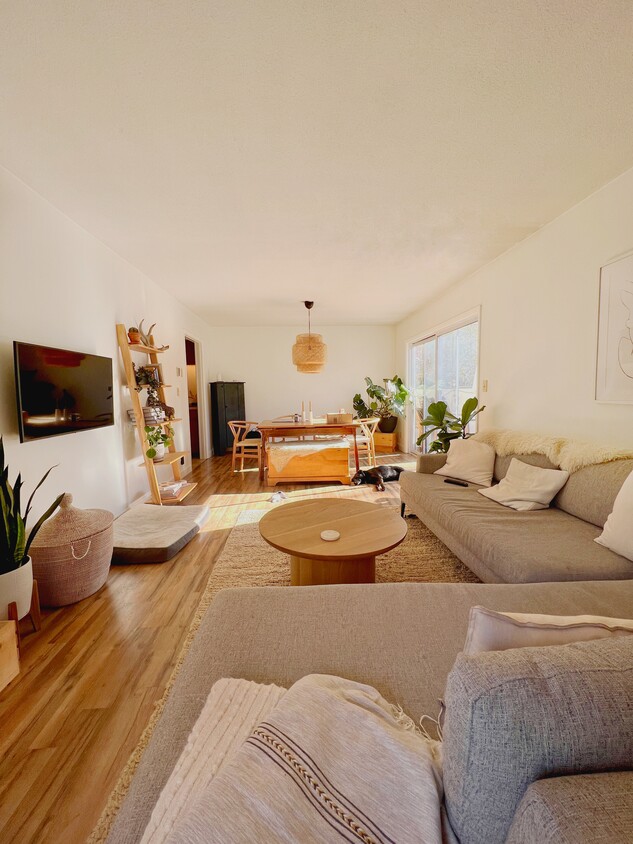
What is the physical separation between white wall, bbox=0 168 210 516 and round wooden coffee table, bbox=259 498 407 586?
1551mm

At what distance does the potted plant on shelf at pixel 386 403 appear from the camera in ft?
21.2

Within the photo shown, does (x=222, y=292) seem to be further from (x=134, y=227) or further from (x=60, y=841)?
(x=60, y=841)

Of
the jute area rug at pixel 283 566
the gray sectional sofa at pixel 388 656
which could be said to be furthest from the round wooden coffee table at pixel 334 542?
the jute area rug at pixel 283 566

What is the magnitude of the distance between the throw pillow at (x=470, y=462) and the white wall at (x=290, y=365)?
427 cm

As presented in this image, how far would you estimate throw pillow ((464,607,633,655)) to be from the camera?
0.69m

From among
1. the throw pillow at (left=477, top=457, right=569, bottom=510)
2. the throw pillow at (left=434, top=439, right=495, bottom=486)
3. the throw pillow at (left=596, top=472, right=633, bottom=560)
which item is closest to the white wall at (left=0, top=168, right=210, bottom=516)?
the throw pillow at (left=434, top=439, right=495, bottom=486)

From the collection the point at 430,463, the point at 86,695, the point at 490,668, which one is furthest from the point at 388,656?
the point at 430,463

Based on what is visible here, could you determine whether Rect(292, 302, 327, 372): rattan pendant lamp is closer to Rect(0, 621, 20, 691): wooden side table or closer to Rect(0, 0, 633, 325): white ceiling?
Rect(0, 0, 633, 325): white ceiling

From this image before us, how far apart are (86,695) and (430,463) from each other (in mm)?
Answer: 2850

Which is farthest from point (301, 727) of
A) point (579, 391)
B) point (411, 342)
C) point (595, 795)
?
point (411, 342)

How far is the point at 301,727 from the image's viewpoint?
25.6 inches

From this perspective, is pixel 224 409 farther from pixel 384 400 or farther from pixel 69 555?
pixel 69 555

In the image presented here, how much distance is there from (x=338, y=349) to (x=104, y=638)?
244 inches

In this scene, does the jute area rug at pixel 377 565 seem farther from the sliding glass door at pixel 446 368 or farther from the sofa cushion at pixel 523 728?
the sliding glass door at pixel 446 368
